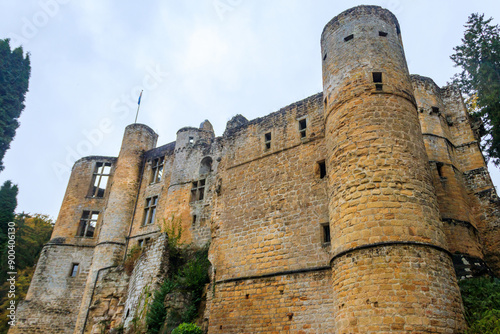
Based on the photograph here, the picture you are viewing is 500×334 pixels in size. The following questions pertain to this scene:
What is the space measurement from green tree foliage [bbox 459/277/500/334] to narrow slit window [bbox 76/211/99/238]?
20.6 m

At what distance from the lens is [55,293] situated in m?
21.1

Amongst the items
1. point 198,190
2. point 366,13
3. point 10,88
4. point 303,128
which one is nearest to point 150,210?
point 198,190

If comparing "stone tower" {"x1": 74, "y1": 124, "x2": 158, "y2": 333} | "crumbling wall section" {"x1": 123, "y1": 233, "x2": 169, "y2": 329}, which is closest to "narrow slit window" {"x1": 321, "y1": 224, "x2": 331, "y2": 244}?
"crumbling wall section" {"x1": 123, "y1": 233, "x2": 169, "y2": 329}

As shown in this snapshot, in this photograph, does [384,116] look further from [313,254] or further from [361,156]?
[313,254]

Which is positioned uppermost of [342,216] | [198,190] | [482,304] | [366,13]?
[366,13]

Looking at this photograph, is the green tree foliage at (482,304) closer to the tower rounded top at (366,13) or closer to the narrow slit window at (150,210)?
the tower rounded top at (366,13)

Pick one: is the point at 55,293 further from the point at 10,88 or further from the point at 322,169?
the point at 322,169

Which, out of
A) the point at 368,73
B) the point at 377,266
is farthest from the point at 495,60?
the point at 377,266

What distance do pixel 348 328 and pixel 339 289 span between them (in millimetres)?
896

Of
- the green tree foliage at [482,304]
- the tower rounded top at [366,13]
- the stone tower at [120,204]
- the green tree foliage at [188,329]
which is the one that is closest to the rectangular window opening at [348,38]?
the tower rounded top at [366,13]

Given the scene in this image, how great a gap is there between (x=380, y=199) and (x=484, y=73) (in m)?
14.2

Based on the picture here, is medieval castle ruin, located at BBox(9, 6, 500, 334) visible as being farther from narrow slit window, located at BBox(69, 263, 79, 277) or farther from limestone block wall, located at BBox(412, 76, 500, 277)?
narrow slit window, located at BBox(69, 263, 79, 277)

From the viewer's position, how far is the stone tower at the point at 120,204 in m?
20.8

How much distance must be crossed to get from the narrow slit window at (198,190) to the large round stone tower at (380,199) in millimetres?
10777
